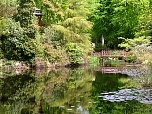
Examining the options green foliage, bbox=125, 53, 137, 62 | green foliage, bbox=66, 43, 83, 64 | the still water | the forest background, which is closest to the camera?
the still water

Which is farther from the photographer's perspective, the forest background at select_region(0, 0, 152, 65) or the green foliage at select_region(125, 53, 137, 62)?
the green foliage at select_region(125, 53, 137, 62)

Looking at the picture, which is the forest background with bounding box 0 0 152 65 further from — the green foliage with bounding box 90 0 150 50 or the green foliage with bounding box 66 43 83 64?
the green foliage with bounding box 90 0 150 50

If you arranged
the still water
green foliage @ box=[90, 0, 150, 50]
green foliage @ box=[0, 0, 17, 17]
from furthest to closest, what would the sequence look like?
green foliage @ box=[90, 0, 150, 50] < green foliage @ box=[0, 0, 17, 17] < the still water

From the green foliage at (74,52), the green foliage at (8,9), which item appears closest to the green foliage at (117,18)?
the green foliage at (74,52)

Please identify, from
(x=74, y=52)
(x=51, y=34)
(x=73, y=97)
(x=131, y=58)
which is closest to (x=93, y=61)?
(x=74, y=52)

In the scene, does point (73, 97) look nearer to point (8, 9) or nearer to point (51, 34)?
point (8, 9)

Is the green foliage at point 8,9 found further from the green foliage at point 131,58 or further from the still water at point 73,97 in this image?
the green foliage at point 131,58

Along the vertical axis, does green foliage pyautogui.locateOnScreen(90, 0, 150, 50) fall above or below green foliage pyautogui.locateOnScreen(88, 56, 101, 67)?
above

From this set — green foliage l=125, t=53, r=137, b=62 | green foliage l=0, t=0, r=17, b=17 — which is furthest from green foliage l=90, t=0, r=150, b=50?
green foliage l=0, t=0, r=17, b=17

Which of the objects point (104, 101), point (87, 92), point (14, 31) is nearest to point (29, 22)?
point (14, 31)

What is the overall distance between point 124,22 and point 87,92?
3426 centimetres

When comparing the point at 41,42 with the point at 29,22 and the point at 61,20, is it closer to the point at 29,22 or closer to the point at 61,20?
the point at 29,22

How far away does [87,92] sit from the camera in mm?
20375

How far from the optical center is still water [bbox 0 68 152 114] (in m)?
15.1
